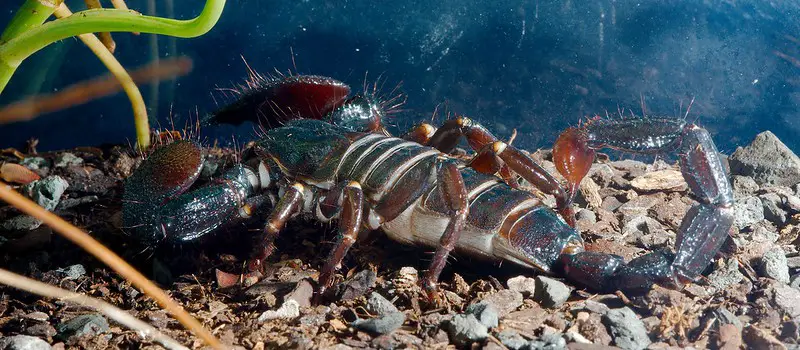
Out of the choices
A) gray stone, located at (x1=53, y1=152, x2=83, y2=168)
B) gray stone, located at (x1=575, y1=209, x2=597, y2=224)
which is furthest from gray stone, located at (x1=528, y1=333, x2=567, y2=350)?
gray stone, located at (x1=53, y1=152, x2=83, y2=168)

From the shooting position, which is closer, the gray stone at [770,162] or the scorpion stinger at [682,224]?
the scorpion stinger at [682,224]

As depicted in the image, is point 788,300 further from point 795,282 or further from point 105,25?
point 105,25

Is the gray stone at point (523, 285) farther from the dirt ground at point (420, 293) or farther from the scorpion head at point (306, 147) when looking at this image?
the scorpion head at point (306, 147)

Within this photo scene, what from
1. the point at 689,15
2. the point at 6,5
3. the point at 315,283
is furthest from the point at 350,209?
the point at 6,5

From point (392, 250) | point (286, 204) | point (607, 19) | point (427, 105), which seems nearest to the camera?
point (286, 204)

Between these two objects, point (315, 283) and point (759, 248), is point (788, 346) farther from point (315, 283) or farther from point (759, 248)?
point (315, 283)

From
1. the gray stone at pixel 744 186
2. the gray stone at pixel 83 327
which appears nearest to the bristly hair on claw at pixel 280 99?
the gray stone at pixel 83 327

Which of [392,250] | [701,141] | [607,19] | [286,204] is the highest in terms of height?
[607,19]
